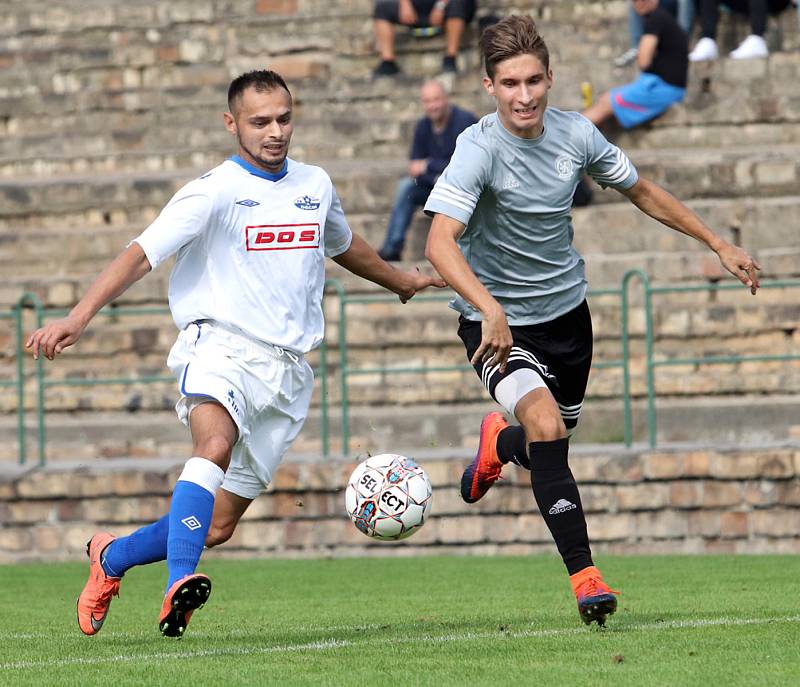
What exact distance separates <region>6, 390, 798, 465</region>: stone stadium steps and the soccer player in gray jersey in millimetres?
5681

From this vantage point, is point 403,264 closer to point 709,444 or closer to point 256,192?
point 709,444

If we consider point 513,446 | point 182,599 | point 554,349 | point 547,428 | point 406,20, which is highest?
point 406,20

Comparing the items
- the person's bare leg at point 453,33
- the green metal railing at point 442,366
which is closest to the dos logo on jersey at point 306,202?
the green metal railing at point 442,366

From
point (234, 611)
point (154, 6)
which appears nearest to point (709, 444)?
point (234, 611)

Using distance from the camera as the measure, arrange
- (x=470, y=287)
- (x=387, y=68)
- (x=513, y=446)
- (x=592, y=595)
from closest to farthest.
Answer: (x=592, y=595), (x=470, y=287), (x=513, y=446), (x=387, y=68)

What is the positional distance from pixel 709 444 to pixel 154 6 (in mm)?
10977

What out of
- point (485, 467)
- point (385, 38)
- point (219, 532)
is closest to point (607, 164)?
point (485, 467)

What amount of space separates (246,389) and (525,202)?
1.45m

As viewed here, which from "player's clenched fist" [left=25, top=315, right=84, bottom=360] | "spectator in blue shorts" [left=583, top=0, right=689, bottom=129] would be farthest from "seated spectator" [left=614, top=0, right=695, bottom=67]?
"player's clenched fist" [left=25, top=315, right=84, bottom=360]

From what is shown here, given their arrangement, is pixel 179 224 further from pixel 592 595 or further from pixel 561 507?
pixel 592 595

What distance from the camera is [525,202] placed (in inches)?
285

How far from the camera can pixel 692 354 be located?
14.7 metres

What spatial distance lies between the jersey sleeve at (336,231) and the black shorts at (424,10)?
11.4 metres

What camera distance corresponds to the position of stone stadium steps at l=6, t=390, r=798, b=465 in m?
13.6
